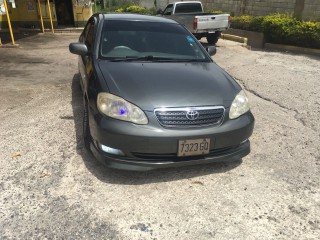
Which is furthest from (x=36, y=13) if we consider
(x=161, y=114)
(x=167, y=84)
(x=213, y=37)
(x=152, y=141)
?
(x=152, y=141)

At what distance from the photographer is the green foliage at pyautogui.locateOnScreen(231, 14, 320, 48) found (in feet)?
35.7

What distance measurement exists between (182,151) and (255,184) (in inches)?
36.2

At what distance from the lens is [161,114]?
9.46 feet

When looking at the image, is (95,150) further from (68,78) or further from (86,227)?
(68,78)

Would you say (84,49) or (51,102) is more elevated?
(84,49)

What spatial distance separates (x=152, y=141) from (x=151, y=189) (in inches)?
21.4

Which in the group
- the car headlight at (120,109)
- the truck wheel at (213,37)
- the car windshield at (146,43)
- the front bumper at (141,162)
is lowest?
the truck wheel at (213,37)

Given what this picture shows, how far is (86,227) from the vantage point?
2.53m

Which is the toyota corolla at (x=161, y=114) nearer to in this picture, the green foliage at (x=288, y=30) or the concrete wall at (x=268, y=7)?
the green foliage at (x=288, y=30)

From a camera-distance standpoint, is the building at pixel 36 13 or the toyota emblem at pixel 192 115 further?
the building at pixel 36 13

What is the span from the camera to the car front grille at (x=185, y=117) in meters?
2.88

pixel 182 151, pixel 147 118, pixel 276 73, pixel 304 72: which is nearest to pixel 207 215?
pixel 182 151

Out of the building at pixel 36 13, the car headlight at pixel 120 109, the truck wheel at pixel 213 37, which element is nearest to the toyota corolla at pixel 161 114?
the car headlight at pixel 120 109

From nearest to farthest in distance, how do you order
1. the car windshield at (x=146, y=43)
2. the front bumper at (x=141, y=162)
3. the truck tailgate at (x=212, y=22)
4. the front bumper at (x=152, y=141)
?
the front bumper at (x=152, y=141), the front bumper at (x=141, y=162), the car windshield at (x=146, y=43), the truck tailgate at (x=212, y=22)
